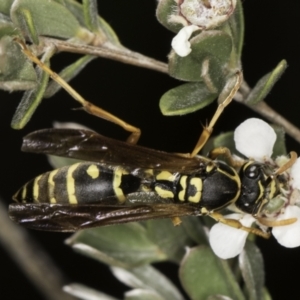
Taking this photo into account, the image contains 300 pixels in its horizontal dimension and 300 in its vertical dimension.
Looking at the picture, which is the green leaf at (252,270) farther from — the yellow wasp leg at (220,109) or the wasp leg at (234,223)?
the yellow wasp leg at (220,109)

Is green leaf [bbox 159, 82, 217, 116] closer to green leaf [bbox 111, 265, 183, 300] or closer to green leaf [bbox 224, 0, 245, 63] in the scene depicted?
green leaf [bbox 224, 0, 245, 63]

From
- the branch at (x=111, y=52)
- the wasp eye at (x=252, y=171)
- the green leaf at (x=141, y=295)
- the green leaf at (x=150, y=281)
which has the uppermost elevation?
the branch at (x=111, y=52)

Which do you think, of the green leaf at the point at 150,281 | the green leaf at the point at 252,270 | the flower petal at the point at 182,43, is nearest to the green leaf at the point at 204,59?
the flower petal at the point at 182,43

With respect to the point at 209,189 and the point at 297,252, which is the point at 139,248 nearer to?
the point at 209,189

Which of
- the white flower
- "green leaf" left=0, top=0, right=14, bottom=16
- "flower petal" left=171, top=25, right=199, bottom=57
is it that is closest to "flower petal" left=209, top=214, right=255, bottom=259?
the white flower

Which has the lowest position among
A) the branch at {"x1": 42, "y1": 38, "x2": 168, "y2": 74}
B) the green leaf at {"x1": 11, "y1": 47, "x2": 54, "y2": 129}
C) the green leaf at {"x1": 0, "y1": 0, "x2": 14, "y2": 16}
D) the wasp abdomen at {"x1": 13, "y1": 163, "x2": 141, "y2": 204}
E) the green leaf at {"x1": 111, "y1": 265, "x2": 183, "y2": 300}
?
the green leaf at {"x1": 111, "y1": 265, "x2": 183, "y2": 300}

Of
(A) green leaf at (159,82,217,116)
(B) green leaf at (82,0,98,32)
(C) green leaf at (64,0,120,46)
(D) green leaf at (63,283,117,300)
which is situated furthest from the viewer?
(D) green leaf at (63,283,117,300)

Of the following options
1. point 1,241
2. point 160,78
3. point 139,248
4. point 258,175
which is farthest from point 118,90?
point 258,175
